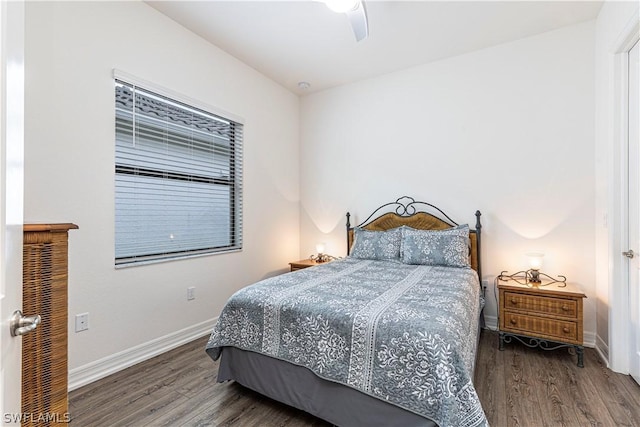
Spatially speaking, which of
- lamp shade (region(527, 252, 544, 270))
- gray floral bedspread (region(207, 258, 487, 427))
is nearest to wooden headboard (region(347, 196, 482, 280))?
lamp shade (region(527, 252, 544, 270))

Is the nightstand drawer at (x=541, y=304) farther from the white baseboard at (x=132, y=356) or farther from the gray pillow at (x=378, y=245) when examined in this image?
the white baseboard at (x=132, y=356)

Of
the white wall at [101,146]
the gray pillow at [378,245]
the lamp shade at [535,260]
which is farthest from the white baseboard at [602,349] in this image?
the white wall at [101,146]

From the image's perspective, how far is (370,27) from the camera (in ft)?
9.52

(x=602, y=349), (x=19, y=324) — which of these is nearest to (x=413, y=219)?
(x=602, y=349)

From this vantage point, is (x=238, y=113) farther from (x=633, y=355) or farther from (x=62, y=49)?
(x=633, y=355)

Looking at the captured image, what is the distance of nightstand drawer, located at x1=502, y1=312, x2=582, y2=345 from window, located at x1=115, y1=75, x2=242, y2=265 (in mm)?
2796

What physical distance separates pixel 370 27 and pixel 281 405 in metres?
3.21

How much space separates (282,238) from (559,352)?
10.2ft

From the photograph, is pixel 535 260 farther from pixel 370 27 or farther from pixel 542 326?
pixel 370 27

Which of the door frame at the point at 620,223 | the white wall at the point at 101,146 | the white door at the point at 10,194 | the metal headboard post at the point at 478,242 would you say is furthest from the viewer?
the metal headboard post at the point at 478,242

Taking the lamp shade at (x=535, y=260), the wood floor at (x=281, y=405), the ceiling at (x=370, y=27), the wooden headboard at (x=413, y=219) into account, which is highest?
the ceiling at (x=370, y=27)

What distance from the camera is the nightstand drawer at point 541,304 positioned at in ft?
8.11

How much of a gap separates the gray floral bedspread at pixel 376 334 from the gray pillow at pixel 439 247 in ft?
1.73

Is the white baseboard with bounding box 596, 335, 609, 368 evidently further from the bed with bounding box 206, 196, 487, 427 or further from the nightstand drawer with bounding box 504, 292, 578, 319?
the bed with bounding box 206, 196, 487, 427
